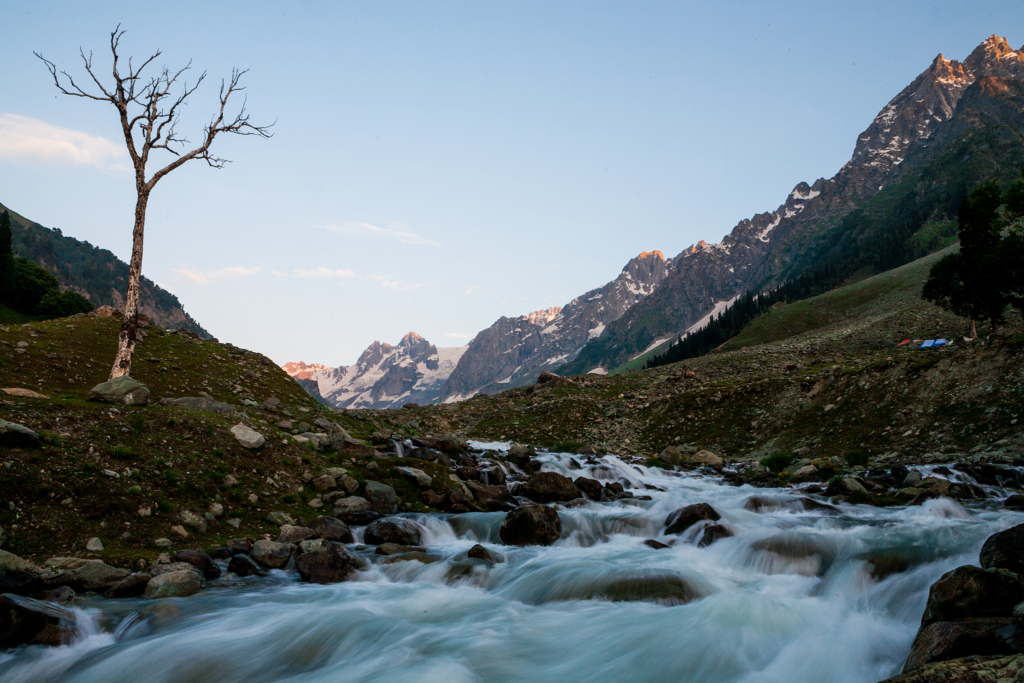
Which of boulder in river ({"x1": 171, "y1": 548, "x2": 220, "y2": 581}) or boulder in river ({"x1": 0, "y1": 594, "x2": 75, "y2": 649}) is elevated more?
boulder in river ({"x1": 0, "y1": 594, "x2": 75, "y2": 649})

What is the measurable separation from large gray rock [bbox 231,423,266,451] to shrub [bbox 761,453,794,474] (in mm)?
18314

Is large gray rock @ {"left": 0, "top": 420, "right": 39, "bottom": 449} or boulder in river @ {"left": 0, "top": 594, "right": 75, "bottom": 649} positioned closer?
boulder in river @ {"left": 0, "top": 594, "right": 75, "bottom": 649}

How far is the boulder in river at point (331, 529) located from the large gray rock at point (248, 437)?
371cm

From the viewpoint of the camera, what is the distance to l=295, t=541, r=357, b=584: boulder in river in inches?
411

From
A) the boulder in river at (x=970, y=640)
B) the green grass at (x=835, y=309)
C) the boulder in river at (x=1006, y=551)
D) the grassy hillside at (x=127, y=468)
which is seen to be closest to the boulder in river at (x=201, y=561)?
the grassy hillside at (x=127, y=468)

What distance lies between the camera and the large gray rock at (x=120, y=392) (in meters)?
14.4

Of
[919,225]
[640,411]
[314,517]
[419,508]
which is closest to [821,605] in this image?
[419,508]

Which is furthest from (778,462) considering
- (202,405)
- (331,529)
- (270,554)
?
(202,405)

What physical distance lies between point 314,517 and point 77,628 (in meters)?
5.18

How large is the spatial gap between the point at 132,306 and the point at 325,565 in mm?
13339

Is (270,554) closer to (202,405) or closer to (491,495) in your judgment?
(491,495)

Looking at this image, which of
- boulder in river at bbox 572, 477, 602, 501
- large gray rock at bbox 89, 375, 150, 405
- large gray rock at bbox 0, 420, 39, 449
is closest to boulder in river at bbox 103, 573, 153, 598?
large gray rock at bbox 0, 420, 39, 449

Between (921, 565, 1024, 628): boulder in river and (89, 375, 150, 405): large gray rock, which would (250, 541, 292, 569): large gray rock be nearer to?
(89, 375, 150, 405): large gray rock

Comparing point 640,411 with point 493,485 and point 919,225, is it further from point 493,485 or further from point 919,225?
point 919,225
